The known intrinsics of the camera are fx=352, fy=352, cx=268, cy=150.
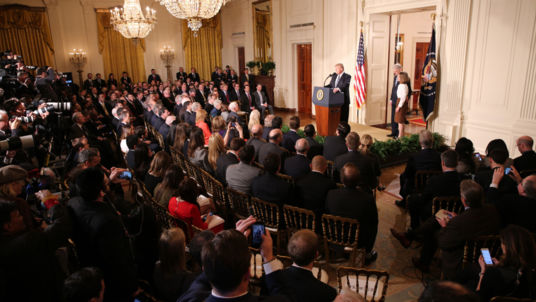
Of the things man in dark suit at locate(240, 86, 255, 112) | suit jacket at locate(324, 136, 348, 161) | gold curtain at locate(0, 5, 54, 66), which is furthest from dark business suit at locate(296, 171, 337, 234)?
gold curtain at locate(0, 5, 54, 66)

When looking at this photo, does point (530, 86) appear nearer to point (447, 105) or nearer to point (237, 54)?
point (447, 105)

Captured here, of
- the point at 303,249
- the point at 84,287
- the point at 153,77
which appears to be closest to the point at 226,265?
the point at 303,249

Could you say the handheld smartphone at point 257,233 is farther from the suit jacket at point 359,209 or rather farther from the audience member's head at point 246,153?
the audience member's head at point 246,153

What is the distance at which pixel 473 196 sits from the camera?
287 cm

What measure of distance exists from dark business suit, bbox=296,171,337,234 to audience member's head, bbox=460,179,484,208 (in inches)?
46.5

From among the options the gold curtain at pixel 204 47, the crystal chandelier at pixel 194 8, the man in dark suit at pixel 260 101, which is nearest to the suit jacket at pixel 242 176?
the crystal chandelier at pixel 194 8

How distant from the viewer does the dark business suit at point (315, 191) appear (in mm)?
3578

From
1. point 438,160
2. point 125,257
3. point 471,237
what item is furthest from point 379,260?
point 125,257

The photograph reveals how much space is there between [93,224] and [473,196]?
290 cm

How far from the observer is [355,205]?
10.7 feet

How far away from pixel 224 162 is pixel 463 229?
2706 millimetres

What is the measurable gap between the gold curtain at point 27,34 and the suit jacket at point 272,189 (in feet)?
45.2

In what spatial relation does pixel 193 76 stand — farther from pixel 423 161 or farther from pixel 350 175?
pixel 350 175

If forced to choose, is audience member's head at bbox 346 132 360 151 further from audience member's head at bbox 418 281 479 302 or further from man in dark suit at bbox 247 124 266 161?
audience member's head at bbox 418 281 479 302
